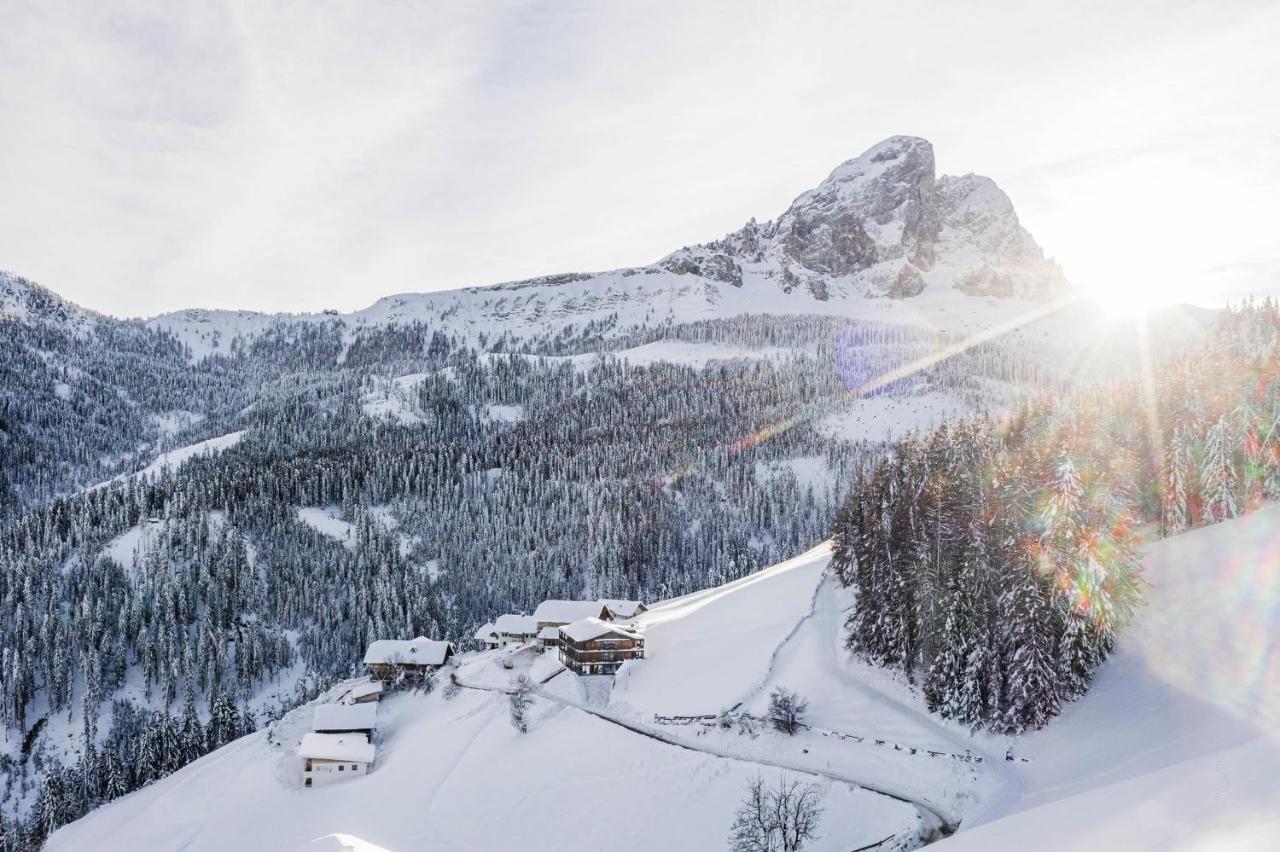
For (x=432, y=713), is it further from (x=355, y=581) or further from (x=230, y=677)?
(x=355, y=581)

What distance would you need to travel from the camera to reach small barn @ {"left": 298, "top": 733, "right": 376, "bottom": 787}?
68312mm

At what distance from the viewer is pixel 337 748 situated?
69.4 m

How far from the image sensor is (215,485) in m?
176

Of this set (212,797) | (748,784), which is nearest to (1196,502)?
(748,784)

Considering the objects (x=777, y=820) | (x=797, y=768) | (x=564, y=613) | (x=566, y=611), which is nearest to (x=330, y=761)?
(x=564, y=613)

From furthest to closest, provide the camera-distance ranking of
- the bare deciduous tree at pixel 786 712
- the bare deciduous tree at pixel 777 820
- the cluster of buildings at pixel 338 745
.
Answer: the cluster of buildings at pixel 338 745 < the bare deciduous tree at pixel 786 712 < the bare deciduous tree at pixel 777 820

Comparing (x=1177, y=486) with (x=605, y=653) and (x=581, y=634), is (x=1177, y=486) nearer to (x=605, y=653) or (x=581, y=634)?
(x=605, y=653)

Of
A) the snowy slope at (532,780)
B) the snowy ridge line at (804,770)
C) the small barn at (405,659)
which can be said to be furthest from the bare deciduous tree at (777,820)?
the small barn at (405,659)

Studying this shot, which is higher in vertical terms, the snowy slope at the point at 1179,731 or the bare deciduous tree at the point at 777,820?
the snowy slope at the point at 1179,731

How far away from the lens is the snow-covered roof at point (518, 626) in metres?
100

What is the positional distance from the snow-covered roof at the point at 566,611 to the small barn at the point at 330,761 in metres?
29.7

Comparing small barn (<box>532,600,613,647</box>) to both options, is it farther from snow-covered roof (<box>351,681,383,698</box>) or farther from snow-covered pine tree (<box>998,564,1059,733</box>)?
snow-covered pine tree (<box>998,564,1059,733</box>)

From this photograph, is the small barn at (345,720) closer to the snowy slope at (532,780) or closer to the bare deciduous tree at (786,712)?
the snowy slope at (532,780)

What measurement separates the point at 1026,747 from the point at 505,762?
3793cm
